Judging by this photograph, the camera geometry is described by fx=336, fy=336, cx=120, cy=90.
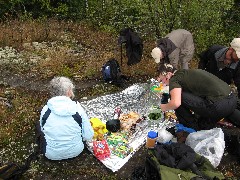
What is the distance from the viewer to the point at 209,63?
6195mm

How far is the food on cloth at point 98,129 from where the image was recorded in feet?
17.6

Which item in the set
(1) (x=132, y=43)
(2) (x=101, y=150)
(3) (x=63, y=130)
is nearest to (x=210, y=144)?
(2) (x=101, y=150)

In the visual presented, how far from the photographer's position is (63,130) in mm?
4684

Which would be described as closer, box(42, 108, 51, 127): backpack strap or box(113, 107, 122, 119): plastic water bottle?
box(42, 108, 51, 127): backpack strap

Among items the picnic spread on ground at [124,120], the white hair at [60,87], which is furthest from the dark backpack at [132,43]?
the white hair at [60,87]

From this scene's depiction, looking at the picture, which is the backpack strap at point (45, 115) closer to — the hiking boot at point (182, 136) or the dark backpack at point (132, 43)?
the hiking boot at point (182, 136)

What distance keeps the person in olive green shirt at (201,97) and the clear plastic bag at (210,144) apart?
27 cm

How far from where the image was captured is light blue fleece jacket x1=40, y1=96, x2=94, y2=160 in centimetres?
459

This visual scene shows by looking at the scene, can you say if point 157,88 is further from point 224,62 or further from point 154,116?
point 224,62

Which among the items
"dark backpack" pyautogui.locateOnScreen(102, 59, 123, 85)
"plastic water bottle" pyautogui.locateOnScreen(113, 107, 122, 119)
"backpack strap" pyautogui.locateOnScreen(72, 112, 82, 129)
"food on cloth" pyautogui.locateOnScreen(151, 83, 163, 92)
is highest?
"backpack strap" pyautogui.locateOnScreen(72, 112, 82, 129)

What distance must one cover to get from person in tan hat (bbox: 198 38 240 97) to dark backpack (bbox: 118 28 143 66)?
1.47 metres

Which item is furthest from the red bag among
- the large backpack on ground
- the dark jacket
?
the dark jacket

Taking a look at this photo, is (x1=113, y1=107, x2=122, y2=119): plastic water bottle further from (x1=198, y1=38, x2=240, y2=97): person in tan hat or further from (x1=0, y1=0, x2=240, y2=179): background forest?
(x1=198, y1=38, x2=240, y2=97): person in tan hat

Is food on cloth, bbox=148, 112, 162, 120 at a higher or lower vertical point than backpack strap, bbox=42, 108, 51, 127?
lower
